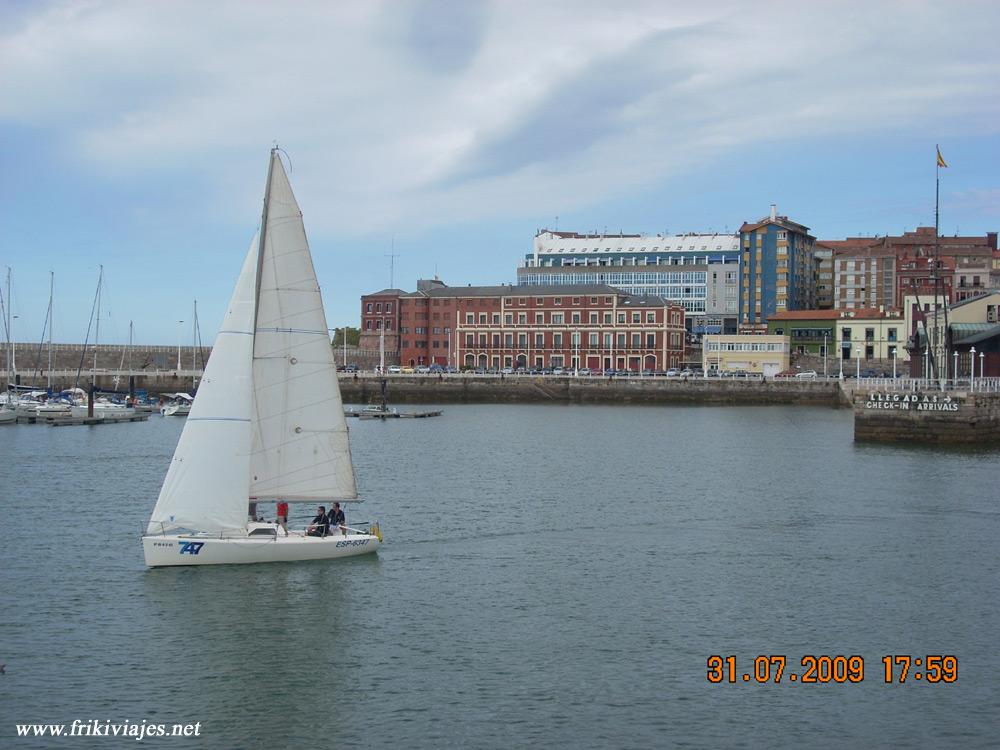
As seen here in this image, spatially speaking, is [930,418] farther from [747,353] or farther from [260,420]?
[747,353]

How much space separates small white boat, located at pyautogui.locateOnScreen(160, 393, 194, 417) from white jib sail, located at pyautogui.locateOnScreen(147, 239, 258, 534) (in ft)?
244

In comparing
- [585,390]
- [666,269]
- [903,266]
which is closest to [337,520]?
[585,390]

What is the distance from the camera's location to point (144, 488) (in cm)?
5225

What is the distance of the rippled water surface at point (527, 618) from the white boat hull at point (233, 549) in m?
0.48

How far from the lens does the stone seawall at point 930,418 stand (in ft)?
248

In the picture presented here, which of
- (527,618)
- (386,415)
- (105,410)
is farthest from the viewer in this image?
(386,415)

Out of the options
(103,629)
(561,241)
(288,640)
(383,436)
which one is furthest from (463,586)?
(561,241)

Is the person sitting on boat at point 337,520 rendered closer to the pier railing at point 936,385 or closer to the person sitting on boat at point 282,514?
the person sitting on boat at point 282,514

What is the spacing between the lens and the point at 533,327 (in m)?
157

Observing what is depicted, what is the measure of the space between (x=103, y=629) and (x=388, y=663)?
757 centimetres

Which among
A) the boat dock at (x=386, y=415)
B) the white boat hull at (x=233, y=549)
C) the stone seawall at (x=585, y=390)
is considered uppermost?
the stone seawall at (x=585, y=390)

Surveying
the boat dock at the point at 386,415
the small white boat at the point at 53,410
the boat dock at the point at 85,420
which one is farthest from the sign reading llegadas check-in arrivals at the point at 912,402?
the small white boat at the point at 53,410

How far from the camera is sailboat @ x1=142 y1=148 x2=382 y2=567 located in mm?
33062

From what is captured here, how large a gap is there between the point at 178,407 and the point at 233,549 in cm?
8250
